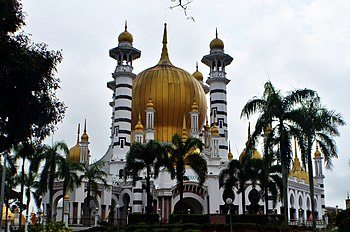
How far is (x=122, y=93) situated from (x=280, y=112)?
1323 inches

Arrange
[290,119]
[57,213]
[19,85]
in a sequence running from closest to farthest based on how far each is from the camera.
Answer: [19,85], [290,119], [57,213]

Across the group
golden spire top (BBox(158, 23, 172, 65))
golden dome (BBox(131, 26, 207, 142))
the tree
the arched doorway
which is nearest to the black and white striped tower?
golden dome (BBox(131, 26, 207, 142))

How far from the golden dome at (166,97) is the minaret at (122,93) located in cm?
354

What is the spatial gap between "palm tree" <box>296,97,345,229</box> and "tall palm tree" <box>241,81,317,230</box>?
0.52 m

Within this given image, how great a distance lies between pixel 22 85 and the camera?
64.1 feet

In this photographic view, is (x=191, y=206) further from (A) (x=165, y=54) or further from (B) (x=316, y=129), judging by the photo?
(B) (x=316, y=129)

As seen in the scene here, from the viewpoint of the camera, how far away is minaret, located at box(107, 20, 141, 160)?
188 feet

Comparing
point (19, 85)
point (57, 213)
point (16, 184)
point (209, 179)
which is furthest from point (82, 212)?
point (19, 85)

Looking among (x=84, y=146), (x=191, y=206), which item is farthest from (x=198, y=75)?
(x=191, y=206)

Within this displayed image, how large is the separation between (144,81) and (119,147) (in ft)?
35.6

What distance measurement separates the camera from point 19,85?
19453mm

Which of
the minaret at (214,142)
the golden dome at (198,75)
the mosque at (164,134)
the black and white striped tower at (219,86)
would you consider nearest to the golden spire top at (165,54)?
the mosque at (164,134)

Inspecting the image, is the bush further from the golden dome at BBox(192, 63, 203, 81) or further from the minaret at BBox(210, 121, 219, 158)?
the golden dome at BBox(192, 63, 203, 81)

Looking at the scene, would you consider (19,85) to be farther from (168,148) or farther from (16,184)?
(16,184)
